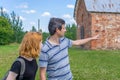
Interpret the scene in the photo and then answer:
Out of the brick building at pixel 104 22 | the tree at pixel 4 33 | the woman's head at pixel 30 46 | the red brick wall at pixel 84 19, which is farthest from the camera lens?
the tree at pixel 4 33

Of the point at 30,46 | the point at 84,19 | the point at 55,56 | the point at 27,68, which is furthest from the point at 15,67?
the point at 84,19

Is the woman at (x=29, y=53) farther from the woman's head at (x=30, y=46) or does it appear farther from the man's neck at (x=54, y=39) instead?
the man's neck at (x=54, y=39)

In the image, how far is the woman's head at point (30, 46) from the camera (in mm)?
5195

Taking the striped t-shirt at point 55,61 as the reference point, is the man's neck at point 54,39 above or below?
above

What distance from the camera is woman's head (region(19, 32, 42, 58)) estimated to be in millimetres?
5195

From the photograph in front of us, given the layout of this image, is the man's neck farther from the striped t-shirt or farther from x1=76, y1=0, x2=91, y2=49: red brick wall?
x1=76, y1=0, x2=91, y2=49: red brick wall

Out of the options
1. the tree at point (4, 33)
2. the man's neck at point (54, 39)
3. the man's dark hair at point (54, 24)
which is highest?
the man's dark hair at point (54, 24)

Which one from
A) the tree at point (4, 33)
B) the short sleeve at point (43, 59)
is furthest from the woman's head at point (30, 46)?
the tree at point (4, 33)

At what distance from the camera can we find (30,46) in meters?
5.20

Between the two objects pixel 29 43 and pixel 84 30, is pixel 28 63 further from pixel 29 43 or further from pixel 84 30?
pixel 84 30

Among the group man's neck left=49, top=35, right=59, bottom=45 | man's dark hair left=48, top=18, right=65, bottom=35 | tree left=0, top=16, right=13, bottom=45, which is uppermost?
man's dark hair left=48, top=18, right=65, bottom=35

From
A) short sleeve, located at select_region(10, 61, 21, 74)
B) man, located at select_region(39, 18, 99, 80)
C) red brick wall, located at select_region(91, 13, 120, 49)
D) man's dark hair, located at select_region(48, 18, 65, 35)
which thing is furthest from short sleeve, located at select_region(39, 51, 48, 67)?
red brick wall, located at select_region(91, 13, 120, 49)

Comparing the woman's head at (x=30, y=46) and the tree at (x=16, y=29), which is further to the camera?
the tree at (x=16, y=29)

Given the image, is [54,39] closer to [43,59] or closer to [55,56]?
[55,56]
